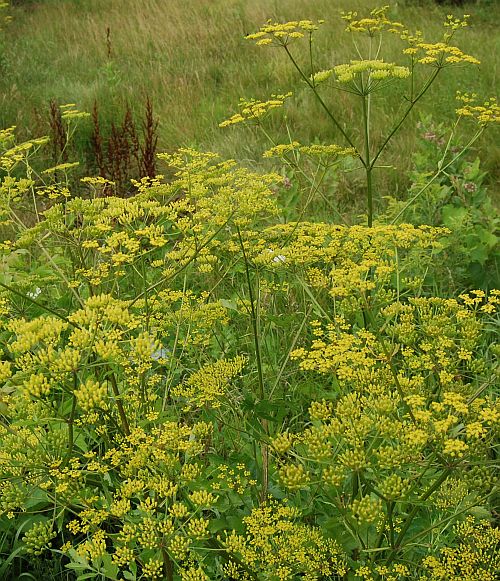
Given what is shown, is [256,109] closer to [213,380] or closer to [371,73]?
[371,73]

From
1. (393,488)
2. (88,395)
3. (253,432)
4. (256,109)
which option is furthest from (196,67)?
(393,488)

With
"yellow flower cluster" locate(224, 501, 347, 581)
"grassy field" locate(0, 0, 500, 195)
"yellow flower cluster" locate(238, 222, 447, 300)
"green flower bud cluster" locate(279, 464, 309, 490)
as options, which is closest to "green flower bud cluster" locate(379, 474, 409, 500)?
"green flower bud cluster" locate(279, 464, 309, 490)

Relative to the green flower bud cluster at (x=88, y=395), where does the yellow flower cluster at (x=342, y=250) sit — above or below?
below

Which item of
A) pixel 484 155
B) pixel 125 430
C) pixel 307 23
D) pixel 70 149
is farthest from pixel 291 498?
pixel 70 149

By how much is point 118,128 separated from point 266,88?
1.78m

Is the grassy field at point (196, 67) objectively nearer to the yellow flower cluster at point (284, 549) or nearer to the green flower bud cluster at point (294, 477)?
→ the yellow flower cluster at point (284, 549)

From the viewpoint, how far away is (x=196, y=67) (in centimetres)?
891

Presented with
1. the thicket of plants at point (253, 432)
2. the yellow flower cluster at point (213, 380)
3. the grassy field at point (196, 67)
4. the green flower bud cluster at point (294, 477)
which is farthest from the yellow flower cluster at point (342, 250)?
the grassy field at point (196, 67)

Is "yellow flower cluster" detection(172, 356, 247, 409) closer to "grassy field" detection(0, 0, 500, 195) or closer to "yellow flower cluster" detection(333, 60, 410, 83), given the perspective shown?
"yellow flower cluster" detection(333, 60, 410, 83)

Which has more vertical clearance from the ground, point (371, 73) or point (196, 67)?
point (371, 73)

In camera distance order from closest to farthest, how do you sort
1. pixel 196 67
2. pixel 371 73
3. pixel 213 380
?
pixel 213 380 < pixel 371 73 < pixel 196 67

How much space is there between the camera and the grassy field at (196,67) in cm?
680

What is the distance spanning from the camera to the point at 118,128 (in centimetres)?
751

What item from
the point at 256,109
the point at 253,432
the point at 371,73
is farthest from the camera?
the point at 256,109
